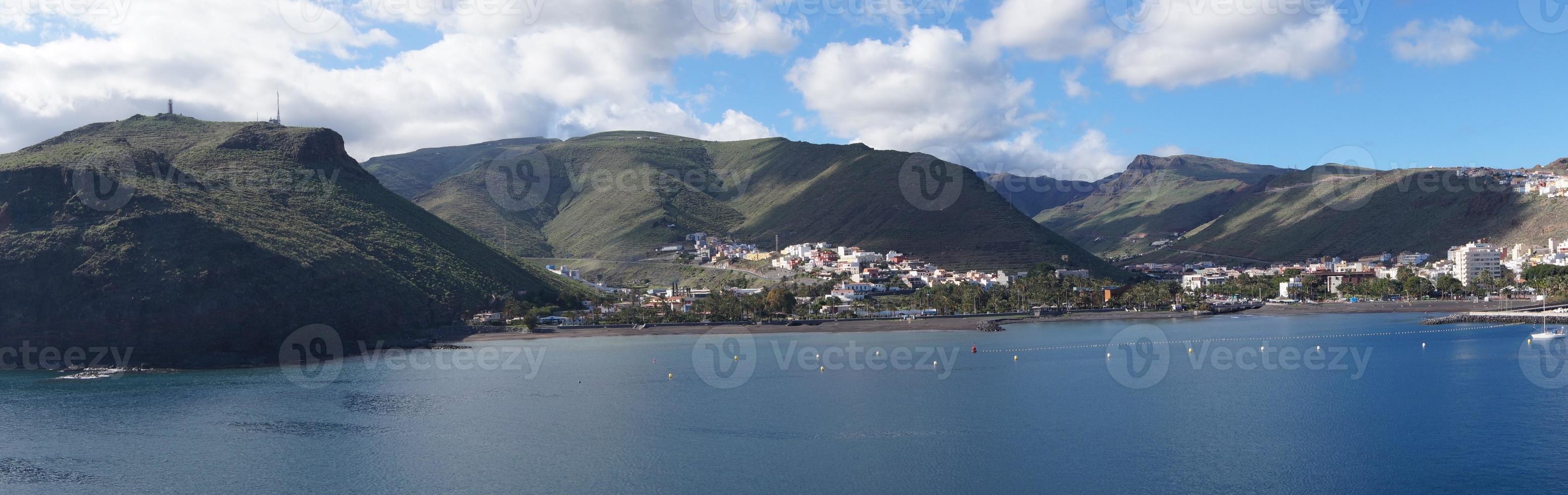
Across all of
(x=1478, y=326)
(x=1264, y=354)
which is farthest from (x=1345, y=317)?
(x=1264, y=354)

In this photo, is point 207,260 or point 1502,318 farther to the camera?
point 1502,318

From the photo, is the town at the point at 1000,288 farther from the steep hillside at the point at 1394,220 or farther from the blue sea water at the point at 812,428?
the blue sea water at the point at 812,428

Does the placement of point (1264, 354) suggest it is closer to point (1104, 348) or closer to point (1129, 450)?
point (1104, 348)

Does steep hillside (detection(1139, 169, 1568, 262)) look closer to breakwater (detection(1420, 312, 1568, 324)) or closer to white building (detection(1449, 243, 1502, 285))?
white building (detection(1449, 243, 1502, 285))

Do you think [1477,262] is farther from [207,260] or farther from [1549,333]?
[207,260]

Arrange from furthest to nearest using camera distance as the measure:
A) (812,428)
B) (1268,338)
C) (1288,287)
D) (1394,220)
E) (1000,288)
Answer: (1394,220), (1288,287), (1000,288), (1268,338), (812,428)

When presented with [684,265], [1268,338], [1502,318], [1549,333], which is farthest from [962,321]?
[684,265]

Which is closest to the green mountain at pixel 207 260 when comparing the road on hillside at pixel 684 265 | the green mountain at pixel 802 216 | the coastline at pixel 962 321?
the coastline at pixel 962 321
